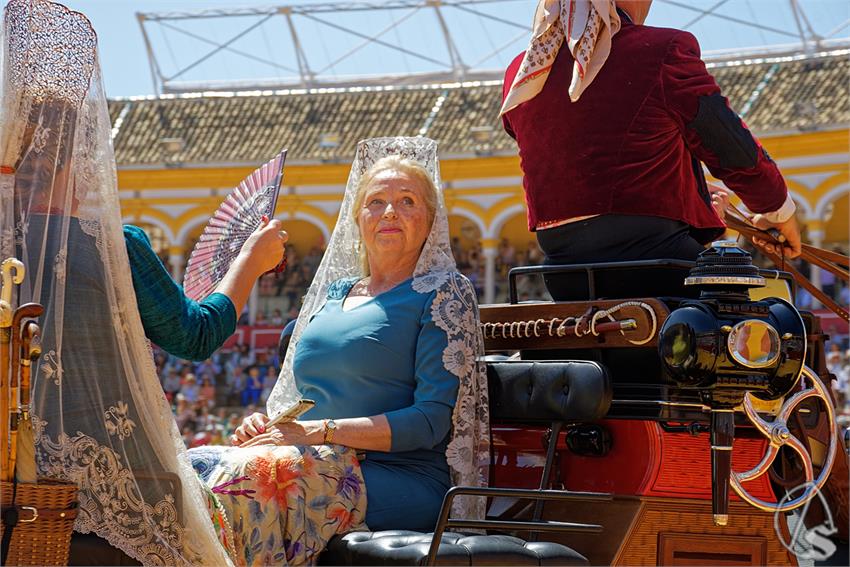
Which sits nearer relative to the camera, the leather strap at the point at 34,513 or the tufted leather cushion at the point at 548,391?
the leather strap at the point at 34,513

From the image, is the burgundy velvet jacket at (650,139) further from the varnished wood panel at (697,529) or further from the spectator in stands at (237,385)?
the spectator in stands at (237,385)

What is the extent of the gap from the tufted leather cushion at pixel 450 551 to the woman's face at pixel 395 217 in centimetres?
89

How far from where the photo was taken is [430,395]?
11.2 ft

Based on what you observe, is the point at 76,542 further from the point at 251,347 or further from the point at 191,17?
the point at 191,17

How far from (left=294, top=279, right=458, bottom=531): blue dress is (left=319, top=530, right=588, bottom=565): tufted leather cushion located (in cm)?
23

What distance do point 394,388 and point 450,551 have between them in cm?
71

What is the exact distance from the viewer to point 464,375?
3473 mm

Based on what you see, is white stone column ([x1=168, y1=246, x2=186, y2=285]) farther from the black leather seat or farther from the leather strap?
the leather strap

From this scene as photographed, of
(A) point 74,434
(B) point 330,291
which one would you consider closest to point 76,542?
(A) point 74,434

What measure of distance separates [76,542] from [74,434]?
210 millimetres

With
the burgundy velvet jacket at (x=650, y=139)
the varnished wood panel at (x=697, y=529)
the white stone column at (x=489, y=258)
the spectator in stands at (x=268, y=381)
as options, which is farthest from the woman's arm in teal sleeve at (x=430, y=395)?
the white stone column at (x=489, y=258)
